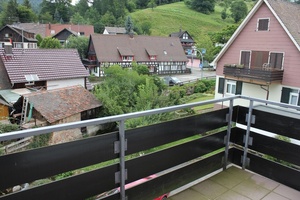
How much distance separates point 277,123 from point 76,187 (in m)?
2.05

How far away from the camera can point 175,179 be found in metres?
2.50

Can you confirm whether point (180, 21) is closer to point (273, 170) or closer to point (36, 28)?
point (36, 28)

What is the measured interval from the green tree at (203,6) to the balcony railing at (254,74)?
64227 millimetres

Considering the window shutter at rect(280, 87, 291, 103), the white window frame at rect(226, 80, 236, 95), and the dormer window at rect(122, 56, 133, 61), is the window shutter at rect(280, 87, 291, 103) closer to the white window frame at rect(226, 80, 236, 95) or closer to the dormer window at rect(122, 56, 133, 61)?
the white window frame at rect(226, 80, 236, 95)

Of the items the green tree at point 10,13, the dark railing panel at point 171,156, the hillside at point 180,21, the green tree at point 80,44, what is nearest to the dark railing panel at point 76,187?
the dark railing panel at point 171,156

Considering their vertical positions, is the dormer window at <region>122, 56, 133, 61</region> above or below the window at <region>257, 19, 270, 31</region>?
below

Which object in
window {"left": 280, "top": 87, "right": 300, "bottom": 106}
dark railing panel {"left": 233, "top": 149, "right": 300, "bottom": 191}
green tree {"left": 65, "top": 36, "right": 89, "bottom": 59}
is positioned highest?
green tree {"left": 65, "top": 36, "right": 89, "bottom": 59}

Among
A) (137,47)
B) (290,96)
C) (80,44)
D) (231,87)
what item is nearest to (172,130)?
(290,96)

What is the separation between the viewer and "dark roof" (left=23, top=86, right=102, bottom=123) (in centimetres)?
1330

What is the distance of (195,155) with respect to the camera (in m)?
2.66

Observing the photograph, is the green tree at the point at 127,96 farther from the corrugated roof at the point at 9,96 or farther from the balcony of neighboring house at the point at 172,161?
the balcony of neighboring house at the point at 172,161

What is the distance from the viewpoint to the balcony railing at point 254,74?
1230cm

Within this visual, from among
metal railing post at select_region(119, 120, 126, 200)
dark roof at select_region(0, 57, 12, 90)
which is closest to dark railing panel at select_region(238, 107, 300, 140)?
metal railing post at select_region(119, 120, 126, 200)

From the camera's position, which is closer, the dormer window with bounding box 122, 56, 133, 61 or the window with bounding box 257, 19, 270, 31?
the window with bounding box 257, 19, 270, 31
